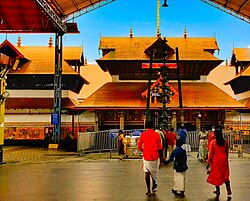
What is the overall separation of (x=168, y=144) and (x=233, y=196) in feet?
25.8

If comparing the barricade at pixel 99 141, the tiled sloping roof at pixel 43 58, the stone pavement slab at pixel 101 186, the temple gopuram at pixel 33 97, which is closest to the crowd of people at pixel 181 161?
the stone pavement slab at pixel 101 186

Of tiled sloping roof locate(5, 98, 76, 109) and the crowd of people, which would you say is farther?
tiled sloping roof locate(5, 98, 76, 109)

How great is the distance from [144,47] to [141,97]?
565 cm

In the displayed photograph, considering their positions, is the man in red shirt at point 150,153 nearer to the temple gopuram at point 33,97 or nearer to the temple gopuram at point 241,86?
the temple gopuram at point 241,86

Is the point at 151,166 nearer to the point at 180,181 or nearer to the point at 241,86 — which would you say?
the point at 180,181

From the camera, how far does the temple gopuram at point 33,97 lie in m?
29.3

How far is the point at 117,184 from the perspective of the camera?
997 centimetres

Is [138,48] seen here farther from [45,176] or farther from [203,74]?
[45,176]

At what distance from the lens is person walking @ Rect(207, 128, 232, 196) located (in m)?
8.19

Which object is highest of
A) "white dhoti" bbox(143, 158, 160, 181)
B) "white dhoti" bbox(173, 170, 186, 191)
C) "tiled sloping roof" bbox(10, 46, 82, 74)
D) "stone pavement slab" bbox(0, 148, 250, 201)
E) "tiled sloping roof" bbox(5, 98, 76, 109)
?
"tiled sloping roof" bbox(10, 46, 82, 74)

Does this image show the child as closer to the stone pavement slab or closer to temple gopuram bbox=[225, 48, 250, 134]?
the stone pavement slab

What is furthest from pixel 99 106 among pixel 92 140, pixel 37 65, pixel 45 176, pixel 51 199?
pixel 51 199

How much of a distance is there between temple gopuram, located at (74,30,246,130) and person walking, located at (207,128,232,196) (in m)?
17.0

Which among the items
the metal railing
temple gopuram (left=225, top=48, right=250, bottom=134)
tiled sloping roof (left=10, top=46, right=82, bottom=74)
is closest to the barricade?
the metal railing
